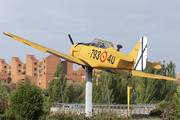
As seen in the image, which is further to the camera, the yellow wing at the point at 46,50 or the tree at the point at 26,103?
the yellow wing at the point at 46,50

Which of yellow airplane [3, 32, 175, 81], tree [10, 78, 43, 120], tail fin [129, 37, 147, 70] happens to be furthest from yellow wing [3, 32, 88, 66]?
tail fin [129, 37, 147, 70]

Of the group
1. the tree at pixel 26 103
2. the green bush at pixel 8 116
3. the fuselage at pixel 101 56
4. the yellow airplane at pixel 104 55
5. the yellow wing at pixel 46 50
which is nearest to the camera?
the yellow airplane at pixel 104 55

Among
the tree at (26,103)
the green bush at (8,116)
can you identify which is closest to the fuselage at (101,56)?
the tree at (26,103)

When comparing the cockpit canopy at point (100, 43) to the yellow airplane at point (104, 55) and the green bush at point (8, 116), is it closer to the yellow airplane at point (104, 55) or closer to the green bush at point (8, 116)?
the yellow airplane at point (104, 55)

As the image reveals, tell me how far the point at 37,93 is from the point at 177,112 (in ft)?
37.1

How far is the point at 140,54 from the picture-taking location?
2125 centimetres

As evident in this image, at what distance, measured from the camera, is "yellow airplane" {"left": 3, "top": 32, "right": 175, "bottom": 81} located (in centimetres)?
2122

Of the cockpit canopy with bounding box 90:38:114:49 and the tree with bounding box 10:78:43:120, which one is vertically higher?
the cockpit canopy with bounding box 90:38:114:49

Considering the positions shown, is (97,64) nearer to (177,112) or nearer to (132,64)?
(132,64)

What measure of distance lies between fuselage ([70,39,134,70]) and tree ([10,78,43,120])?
200 inches

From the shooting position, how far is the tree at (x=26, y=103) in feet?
73.2

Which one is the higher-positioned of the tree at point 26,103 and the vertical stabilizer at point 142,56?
the vertical stabilizer at point 142,56

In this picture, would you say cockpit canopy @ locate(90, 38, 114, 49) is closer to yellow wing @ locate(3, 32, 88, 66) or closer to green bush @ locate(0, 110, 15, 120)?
yellow wing @ locate(3, 32, 88, 66)

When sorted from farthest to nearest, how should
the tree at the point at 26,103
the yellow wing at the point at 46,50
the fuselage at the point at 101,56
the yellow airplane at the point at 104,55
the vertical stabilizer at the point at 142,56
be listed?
the yellow wing at the point at 46,50 < the tree at the point at 26,103 < the fuselage at the point at 101,56 < the yellow airplane at the point at 104,55 < the vertical stabilizer at the point at 142,56
